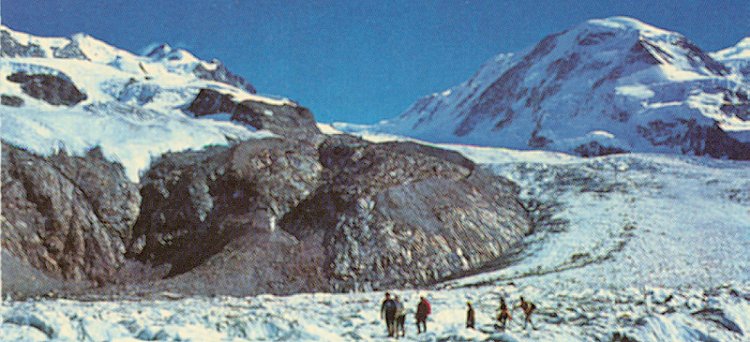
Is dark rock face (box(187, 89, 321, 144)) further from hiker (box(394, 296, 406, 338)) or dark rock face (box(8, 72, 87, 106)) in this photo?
hiker (box(394, 296, 406, 338))

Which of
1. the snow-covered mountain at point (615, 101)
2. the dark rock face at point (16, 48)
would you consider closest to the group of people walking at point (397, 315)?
the snow-covered mountain at point (615, 101)

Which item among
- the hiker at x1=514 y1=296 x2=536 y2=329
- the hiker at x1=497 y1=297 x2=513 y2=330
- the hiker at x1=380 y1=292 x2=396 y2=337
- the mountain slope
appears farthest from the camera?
the mountain slope

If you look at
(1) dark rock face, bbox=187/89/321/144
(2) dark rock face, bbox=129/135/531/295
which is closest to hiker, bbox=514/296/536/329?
(2) dark rock face, bbox=129/135/531/295

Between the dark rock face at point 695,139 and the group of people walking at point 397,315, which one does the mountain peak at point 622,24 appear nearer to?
the dark rock face at point 695,139

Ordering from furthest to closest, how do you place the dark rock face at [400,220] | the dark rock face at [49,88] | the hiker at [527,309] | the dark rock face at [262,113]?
1. the dark rock face at [49,88]
2. the dark rock face at [262,113]
3. the dark rock face at [400,220]
4. the hiker at [527,309]

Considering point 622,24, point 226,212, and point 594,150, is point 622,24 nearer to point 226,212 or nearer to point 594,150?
point 594,150

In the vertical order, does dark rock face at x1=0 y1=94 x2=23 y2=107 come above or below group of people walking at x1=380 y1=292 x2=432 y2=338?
above
